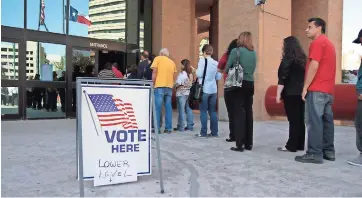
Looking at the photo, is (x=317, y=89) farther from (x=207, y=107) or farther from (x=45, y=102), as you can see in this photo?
(x=45, y=102)

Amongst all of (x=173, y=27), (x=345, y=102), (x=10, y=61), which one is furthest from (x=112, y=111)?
(x=173, y=27)

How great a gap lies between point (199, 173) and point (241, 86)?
189cm

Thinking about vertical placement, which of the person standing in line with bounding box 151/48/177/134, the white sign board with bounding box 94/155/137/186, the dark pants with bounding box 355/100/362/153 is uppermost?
the person standing in line with bounding box 151/48/177/134

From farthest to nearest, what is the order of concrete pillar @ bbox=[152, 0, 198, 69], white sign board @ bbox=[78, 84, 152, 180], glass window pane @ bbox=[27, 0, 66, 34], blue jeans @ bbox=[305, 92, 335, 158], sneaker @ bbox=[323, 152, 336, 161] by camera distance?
concrete pillar @ bbox=[152, 0, 198, 69]
glass window pane @ bbox=[27, 0, 66, 34]
sneaker @ bbox=[323, 152, 336, 161]
blue jeans @ bbox=[305, 92, 335, 158]
white sign board @ bbox=[78, 84, 152, 180]

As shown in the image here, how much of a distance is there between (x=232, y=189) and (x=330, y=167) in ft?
5.70

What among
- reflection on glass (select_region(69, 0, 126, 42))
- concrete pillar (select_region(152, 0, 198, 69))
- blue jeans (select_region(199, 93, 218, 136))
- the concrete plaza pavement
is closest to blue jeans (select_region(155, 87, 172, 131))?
blue jeans (select_region(199, 93, 218, 136))

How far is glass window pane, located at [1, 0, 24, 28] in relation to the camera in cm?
1051

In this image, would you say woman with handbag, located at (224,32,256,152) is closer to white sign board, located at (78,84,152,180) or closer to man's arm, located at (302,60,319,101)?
man's arm, located at (302,60,319,101)

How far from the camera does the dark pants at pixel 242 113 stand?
5.70 metres

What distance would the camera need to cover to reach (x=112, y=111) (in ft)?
11.4

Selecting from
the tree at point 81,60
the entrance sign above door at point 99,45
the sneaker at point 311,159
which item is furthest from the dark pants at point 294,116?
the entrance sign above door at point 99,45

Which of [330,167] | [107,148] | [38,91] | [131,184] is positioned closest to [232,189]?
[131,184]

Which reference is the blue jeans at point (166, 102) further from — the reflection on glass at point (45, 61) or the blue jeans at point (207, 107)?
the reflection on glass at point (45, 61)

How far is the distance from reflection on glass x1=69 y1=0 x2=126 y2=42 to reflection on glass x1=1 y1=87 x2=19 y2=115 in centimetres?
254
